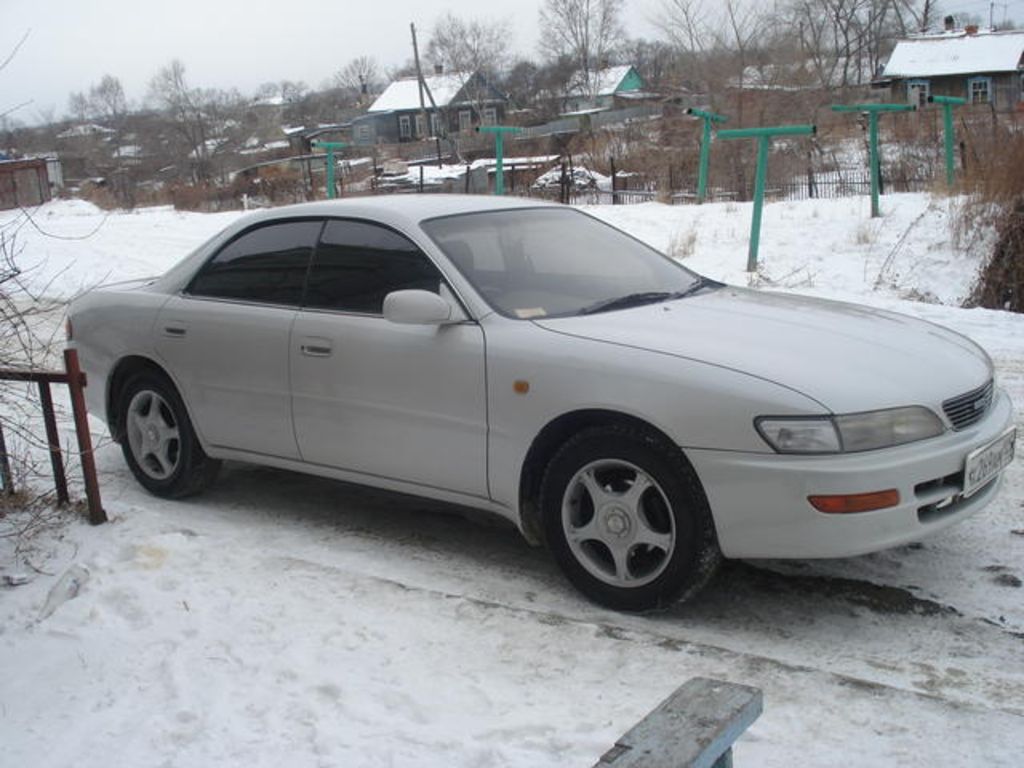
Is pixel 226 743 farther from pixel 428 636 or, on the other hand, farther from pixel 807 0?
pixel 807 0

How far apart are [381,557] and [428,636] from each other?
871mm

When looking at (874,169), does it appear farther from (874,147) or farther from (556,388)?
(556,388)

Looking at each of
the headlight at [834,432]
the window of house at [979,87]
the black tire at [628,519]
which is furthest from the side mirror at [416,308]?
the window of house at [979,87]

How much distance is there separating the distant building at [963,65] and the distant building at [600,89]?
21.6 metres

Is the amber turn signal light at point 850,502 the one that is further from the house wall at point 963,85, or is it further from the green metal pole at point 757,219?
the house wall at point 963,85

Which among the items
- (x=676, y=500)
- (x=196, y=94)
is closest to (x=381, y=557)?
(x=676, y=500)

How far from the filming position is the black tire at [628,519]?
12.0ft

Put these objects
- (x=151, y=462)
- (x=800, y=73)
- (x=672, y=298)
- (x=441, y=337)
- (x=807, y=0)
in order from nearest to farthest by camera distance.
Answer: (x=441, y=337), (x=672, y=298), (x=151, y=462), (x=800, y=73), (x=807, y=0)

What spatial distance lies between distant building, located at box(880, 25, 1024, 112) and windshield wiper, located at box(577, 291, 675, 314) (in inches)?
2405

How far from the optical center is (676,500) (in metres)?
3.65

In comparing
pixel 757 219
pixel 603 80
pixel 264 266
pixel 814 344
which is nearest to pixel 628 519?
pixel 814 344

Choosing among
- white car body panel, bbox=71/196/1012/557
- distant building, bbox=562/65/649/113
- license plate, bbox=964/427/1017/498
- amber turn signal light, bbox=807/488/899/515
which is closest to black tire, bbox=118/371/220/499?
white car body panel, bbox=71/196/1012/557

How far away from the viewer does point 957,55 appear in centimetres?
6088

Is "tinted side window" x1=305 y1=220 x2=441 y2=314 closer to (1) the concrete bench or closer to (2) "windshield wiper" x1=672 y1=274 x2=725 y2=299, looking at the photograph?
(2) "windshield wiper" x1=672 y1=274 x2=725 y2=299
